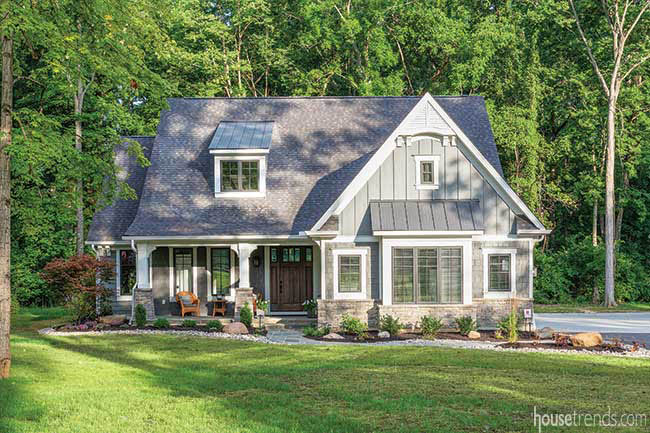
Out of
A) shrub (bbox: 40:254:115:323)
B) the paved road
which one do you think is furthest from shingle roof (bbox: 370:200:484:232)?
shrub (bbox: 40:254:115:323)

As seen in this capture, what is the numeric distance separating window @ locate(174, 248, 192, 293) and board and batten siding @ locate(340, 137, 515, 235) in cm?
612

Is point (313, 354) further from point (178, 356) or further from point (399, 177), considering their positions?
point (399, 177)

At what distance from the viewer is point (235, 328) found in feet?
63.6

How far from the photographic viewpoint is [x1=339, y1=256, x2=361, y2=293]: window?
20.0m

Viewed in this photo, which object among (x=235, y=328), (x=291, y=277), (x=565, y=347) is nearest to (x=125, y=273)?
(x=291, y=277)

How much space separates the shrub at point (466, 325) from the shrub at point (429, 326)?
648 millimetres

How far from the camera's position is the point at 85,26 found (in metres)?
13.5

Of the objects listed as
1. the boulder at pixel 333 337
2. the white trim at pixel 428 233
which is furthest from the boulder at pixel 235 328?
the white trim at pixel 428 233

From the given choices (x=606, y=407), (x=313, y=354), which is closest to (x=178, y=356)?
(x=313, y=354)

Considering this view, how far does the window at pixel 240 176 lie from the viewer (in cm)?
2292

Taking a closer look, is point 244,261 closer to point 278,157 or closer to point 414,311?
point 278,157

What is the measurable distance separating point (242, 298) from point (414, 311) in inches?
207

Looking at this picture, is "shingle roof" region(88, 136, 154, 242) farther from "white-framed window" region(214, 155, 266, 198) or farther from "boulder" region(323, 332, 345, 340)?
"boulder" region(323, 332, 345, 340)

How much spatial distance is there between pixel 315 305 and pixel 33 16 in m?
Answer: 13.0
